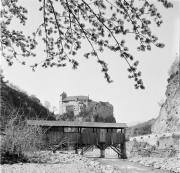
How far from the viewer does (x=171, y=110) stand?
105ft

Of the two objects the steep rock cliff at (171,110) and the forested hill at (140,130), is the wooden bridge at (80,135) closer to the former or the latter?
the steep rock cliff at (171,110)

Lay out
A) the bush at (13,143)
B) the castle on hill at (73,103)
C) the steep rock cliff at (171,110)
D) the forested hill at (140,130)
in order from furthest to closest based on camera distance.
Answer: the castle on hill at (73,103) → the forested hill at (140,130) → the steep rock cliff at (171,110) → the bush at (13,143)

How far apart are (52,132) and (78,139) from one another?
2500mm

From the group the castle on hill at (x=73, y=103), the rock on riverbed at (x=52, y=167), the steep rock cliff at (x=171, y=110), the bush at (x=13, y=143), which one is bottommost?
the rock on riverbed at (x=52, y=167)

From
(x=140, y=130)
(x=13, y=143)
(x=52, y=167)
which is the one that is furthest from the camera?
(x=140, y=130)

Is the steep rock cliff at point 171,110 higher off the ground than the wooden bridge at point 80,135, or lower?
higher

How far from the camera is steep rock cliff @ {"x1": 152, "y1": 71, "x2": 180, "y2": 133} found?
3050 cm

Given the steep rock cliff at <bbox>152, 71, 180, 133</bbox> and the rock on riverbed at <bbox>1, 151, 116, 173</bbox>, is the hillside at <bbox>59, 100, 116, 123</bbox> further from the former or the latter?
the rock on riverbed at <bbox>1, 151, 116, 173</bbox>

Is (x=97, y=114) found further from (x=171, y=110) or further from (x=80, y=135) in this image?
(x=80, y=135)

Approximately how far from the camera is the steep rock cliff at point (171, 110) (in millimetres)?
30500

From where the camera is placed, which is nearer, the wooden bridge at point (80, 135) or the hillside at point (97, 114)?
the wooden bridge at point (80, 135)

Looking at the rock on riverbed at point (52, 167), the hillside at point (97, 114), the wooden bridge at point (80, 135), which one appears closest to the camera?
the rock on riverbed at point (52, 167)

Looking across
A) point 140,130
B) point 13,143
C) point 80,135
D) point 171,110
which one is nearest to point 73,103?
point 140,130

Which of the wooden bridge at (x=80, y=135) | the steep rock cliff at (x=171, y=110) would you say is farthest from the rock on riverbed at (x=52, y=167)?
the steep rock cliff at (x=171, y=110)
